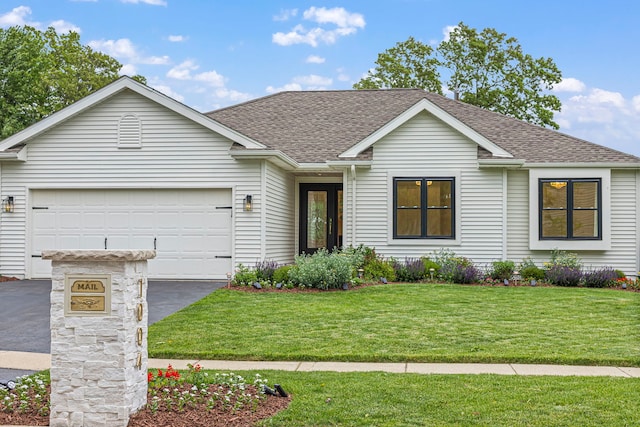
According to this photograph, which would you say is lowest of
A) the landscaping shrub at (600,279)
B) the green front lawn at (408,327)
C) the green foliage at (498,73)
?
the green front lawn at (408,327)

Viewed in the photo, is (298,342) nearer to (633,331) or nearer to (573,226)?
(633,331)

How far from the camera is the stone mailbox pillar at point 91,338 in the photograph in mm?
5219

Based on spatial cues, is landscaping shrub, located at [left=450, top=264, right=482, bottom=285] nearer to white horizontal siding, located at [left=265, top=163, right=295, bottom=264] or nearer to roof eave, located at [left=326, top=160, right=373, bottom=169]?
roof eave, located at [left=326, top=160, right=373, bottom=169]

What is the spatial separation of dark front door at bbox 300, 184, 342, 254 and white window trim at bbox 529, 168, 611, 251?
17.2ft

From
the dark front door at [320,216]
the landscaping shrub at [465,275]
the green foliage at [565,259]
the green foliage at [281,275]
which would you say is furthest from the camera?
the dark front door at [320,216]

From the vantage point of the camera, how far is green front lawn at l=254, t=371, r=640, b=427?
534cm

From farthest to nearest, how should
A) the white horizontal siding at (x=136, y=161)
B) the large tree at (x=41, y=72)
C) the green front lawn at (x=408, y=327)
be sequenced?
the large tree at (x=41, y=72) → the white horizontal siding at (x=136, y=161) → the green front lawn at (x=408, y=327)

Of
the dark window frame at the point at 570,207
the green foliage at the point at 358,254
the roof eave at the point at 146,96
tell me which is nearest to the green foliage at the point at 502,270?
the dark window frame at the point at 570,207

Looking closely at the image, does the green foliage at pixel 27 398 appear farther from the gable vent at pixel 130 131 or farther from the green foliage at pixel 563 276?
the green foliage at pixel 563 276

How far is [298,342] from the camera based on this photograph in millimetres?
8711

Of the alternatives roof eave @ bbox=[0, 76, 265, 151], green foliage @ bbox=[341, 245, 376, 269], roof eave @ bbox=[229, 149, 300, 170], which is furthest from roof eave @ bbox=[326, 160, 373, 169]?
roof eave @ bbox=[0, 76, 265, 151]

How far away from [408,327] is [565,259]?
8138mm

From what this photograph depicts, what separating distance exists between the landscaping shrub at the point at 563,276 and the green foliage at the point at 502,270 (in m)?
0.81

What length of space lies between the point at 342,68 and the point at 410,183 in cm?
1874
